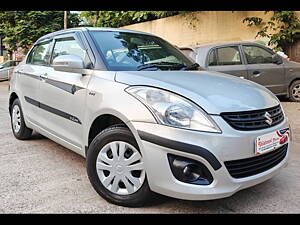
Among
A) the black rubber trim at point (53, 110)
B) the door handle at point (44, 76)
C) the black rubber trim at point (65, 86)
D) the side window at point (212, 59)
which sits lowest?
the black rubber trim at point (53, 110)

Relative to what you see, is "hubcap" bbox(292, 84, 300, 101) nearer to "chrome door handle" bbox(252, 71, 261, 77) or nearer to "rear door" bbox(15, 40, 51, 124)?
"chrome door handle" bbox(252, 71, 261, 77)

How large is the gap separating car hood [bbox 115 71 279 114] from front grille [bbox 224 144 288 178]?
1.23 feet

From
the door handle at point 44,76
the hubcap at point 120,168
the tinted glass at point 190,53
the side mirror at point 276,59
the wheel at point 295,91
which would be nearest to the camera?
the hubcap at point 120,168

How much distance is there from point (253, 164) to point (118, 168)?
1042 millimetres

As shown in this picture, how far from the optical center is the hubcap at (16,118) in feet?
14.2

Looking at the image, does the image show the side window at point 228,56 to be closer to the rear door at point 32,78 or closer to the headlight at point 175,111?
the rear door at point 32,78

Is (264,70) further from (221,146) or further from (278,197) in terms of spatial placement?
(221,146)

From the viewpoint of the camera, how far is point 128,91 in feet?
7.63

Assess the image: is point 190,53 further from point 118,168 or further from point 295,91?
point 118,168

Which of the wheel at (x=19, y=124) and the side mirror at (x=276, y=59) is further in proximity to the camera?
the side mirror at (x=276, y=59)

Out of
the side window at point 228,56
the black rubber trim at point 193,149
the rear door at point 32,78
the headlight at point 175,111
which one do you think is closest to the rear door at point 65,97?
the rear door at point 32,78

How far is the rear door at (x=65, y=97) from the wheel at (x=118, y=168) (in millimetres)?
432

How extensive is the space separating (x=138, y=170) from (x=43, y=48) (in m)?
2.50
